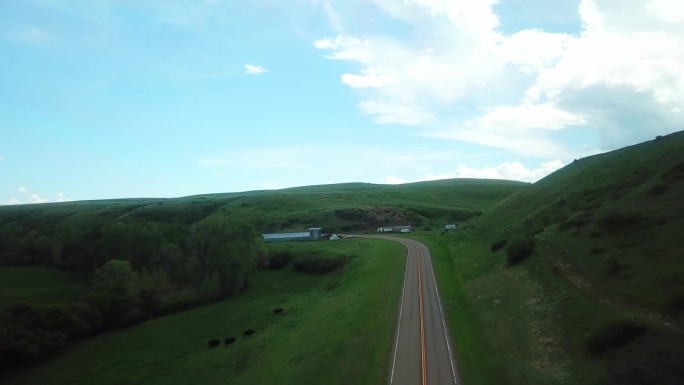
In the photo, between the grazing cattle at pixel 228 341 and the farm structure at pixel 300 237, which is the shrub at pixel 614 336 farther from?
the farm structure at pixel 300 237

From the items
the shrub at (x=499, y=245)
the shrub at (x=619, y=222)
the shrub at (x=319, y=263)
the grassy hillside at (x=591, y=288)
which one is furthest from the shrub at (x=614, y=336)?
the shrub at (x=319, y=263)

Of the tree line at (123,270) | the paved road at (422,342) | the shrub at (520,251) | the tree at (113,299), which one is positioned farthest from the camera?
the tree at (113,299)

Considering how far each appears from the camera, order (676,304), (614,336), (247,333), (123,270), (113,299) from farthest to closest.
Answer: (123,270) → (113,299) → (247,333) → (676,304) → (614,336)

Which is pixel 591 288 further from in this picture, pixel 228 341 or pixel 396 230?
pixel 396 230

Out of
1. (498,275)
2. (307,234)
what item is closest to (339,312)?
(498,275)

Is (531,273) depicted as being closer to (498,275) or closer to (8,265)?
(498,275)

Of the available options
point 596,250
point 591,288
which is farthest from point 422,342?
point 596,250

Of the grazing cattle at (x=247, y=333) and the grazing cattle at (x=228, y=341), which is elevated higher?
the grazing cattle at (x=247, y=333)
